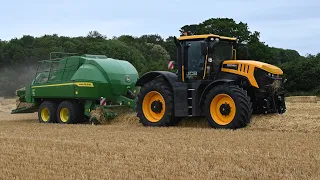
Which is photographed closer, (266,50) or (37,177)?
(37,177)

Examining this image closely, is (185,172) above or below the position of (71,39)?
below

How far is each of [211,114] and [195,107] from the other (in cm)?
56

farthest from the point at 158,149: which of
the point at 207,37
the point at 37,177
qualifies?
the point at 207,37

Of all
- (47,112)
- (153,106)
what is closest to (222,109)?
(153,106)

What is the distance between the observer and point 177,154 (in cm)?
698

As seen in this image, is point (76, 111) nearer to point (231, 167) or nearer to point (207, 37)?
point (207, 37)

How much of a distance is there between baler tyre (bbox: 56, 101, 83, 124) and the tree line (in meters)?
19.4

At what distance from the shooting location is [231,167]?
19.1ft

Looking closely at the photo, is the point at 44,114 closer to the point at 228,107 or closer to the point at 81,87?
the point at 81,87

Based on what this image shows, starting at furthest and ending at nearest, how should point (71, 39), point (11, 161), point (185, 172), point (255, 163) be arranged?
point (71, 39)
point (11, 161)
point (255, 163)
point (185, 172)

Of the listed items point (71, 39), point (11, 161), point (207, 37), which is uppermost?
point (71, 39)

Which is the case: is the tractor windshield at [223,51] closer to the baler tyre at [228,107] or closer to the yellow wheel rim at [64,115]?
the baler tyre at [228,107]

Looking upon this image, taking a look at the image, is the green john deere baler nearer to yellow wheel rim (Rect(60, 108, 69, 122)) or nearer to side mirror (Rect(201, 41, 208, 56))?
yellow wheel rim (Rect(60, 108, 69, 122))

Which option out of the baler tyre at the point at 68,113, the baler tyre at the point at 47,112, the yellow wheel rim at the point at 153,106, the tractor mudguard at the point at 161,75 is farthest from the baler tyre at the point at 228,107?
the baler tyre at the point at 47,112
